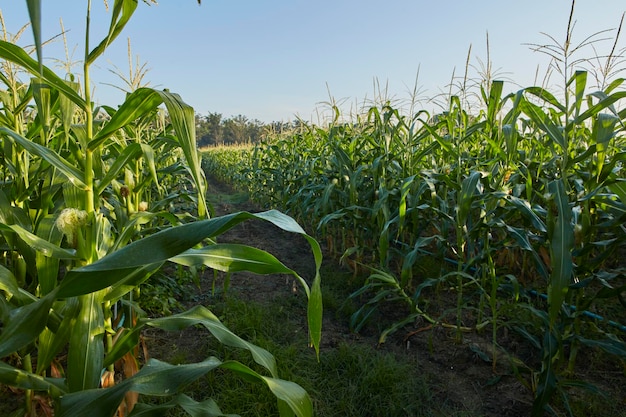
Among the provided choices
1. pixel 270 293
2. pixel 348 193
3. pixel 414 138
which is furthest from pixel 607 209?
pixel 270 293

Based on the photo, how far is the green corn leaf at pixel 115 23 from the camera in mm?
993

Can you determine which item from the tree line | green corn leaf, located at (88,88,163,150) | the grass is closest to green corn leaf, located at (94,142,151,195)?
green corn leaf, located at (88,88,163,150)

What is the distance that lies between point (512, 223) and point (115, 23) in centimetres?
358

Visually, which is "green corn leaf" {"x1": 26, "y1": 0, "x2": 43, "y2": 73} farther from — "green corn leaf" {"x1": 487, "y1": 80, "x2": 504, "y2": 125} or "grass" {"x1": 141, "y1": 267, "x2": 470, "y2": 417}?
"green corn leaf" {"x1": 487, "y1": 80, "x2": 504, "y2": 125}

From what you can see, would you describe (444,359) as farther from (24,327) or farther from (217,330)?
(24,327)

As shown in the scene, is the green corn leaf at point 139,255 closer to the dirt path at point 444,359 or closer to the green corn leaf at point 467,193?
the green corn leaf at point 467,193

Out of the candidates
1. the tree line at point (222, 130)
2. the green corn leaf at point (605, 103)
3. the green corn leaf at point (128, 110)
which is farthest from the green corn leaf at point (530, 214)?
the tree line at point (222, 130)

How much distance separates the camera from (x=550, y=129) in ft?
6.31

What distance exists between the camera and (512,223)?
3.60 m

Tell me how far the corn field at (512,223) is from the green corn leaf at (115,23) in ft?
5.66

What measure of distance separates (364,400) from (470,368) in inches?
28.1

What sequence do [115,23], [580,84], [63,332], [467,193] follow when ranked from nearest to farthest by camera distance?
[115,23] → [63,332] → [580,84] → [467,193]

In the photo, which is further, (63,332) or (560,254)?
(560,254)

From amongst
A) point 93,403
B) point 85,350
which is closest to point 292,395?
point 93,403
